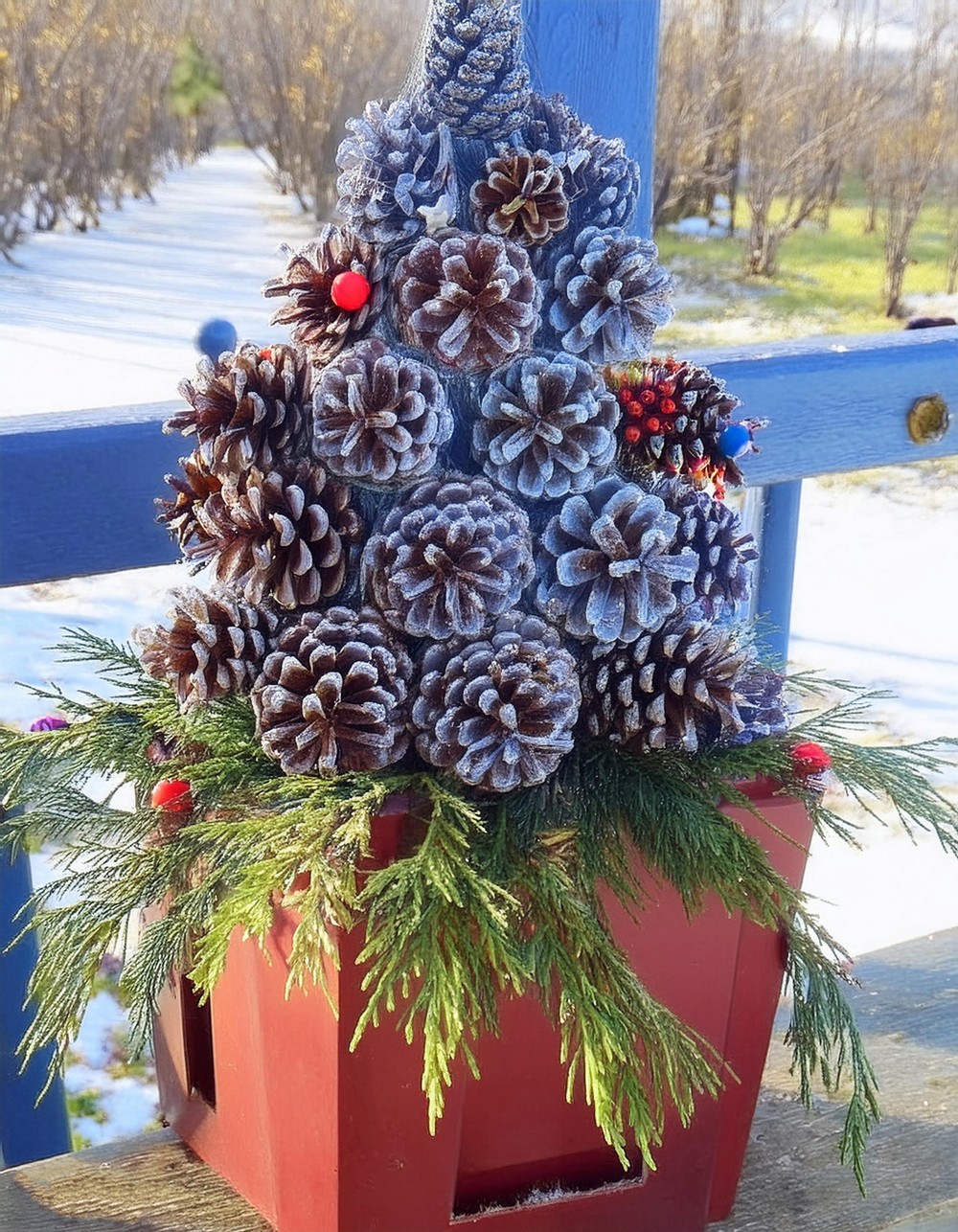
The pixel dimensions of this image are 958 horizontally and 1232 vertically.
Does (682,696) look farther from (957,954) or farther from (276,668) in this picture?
(957,954)

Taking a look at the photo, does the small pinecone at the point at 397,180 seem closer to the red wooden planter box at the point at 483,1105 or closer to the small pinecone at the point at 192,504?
the small pinecone at the point at 192,504

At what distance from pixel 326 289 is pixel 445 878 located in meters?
0.29

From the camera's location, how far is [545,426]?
0.55 meters

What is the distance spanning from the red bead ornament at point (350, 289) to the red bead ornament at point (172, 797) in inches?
9.8

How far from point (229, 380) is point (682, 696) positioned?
0.85 ft

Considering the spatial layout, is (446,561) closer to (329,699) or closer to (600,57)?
(329,699)

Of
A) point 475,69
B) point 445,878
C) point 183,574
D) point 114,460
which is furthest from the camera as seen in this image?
point 183,574

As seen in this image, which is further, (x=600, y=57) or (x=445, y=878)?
(x=600, y=57)

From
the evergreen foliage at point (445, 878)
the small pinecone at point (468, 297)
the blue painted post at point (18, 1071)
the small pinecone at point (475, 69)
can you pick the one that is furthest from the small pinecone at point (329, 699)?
the blue painted post at point (18, 1071)

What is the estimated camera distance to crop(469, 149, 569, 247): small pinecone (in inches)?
21.9

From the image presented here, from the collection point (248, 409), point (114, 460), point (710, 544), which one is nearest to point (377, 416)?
point (248, 409)

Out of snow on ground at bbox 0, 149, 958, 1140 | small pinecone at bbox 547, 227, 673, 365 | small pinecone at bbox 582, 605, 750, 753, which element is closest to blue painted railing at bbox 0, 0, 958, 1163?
small pinecone at bbox 547, 227, 673, 365

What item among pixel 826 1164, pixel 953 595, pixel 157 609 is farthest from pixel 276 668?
pixel 953 595

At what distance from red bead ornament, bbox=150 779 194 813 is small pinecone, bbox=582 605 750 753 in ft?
0.67
